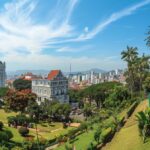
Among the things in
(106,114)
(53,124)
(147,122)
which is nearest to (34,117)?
(53,124)

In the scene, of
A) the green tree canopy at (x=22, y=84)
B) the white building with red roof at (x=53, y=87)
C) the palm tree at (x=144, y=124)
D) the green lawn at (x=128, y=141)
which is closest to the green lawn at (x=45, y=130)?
the green lawn at (x=128, y=141)

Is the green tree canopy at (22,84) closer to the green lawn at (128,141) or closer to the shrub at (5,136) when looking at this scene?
the shrub at (5,136)

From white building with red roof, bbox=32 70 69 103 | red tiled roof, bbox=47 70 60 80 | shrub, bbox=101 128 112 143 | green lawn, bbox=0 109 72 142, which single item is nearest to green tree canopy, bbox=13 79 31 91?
white building with red roof, bbox=32 70 69 103

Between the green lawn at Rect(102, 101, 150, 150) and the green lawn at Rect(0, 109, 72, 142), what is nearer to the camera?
the green lawn at Rect(102, 101, 150, 150)

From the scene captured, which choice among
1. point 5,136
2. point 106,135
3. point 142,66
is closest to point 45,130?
point 5,136

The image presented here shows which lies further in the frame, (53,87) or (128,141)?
(53,87)

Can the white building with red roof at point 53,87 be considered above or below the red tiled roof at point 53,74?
below

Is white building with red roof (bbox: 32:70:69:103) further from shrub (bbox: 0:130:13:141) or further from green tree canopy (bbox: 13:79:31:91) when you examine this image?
shrub (bbox: 0:130:13:141)

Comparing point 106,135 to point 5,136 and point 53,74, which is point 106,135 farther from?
point 53,74
